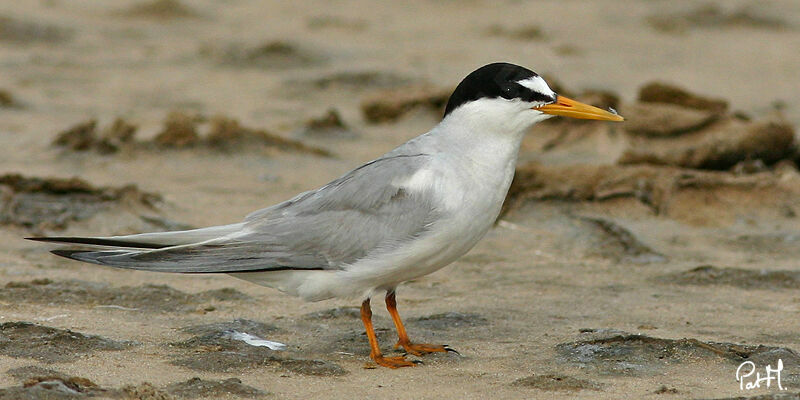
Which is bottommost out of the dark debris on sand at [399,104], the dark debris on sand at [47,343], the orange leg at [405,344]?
the orange leg at [405,344]

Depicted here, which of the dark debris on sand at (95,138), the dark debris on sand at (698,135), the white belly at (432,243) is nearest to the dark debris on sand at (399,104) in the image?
the dark debris on sand at (698,135)

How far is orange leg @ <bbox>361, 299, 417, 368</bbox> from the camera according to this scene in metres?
4.51

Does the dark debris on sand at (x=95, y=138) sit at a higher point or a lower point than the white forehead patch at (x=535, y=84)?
higher

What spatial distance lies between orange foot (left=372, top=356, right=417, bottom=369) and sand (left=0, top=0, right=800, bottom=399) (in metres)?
0.03

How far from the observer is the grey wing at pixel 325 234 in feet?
14.9

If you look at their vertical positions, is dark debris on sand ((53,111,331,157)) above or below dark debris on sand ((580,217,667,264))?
above

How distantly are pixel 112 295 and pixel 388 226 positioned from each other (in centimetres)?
144

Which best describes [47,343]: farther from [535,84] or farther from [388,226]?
[535,84]

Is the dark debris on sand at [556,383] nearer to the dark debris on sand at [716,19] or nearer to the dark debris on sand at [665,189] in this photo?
the dark debris on sand at [665,189]

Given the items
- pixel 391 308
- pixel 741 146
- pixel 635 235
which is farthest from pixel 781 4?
pixel 391 308

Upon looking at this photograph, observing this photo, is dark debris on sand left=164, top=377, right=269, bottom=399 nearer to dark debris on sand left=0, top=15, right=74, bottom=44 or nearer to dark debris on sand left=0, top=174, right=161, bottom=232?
dark debris on sand left=0, top=174, right=161, bottom=232

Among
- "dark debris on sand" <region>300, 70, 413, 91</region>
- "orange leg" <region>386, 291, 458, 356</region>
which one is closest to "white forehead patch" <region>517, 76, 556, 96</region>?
"orange leg" <region>386, 291, 458, 356</region>

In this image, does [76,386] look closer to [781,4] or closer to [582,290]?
[582,290]

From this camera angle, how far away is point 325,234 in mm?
4668
